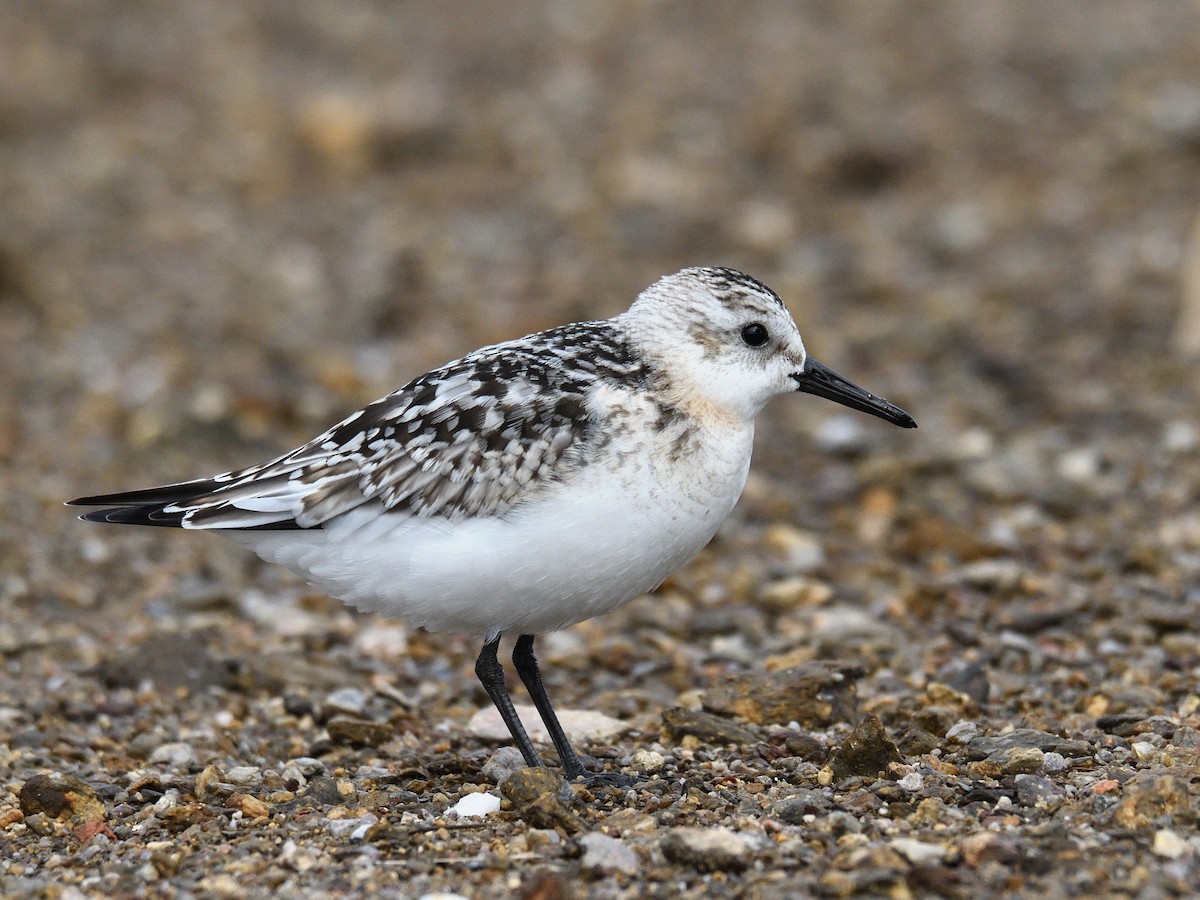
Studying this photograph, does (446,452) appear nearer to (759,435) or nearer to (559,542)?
(559,542)

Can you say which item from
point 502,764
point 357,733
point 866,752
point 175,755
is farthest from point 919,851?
point 175,755

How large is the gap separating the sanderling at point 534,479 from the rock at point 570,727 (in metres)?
0.37

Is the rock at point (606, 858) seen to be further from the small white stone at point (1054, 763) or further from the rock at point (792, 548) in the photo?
the rock at point (792, 548)

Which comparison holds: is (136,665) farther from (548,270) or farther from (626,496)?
(548,270)

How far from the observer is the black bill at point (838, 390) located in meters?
5.92

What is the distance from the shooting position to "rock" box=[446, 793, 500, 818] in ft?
17.0

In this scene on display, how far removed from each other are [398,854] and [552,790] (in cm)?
57

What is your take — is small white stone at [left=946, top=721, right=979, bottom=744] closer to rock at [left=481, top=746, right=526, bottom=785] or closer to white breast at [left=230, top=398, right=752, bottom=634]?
white breast at [left=230, top=398, right=752, bottom=634]

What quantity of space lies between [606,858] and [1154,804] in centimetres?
168

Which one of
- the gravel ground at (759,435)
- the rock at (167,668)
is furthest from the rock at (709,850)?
the rock at (167,668)

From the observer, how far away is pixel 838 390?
5969 mm

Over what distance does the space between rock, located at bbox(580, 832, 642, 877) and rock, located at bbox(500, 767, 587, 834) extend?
0.23 m

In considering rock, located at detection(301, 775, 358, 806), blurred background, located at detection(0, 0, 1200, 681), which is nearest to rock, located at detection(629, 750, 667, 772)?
rock, located at detection(301, 775, 358, 806)

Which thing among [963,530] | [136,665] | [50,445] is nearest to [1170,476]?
[963,530]
